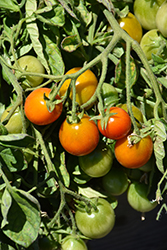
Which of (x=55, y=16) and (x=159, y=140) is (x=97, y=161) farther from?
(x=55, y=16)

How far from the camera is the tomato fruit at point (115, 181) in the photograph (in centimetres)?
61

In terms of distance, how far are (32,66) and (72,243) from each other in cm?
37

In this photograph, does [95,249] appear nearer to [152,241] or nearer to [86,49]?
[152,241]

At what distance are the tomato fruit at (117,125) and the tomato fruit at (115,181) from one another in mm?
163

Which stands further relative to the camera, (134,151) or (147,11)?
(147,11)

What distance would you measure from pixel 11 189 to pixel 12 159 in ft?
0.19

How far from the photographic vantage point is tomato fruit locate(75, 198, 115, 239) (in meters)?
0.57

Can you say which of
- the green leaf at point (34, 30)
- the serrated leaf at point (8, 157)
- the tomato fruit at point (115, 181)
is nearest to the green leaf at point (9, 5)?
the green leaf at point (34, 30)

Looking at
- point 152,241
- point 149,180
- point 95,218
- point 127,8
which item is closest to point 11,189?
point 95,218

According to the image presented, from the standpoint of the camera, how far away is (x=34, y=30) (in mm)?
544

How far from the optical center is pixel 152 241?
2.81ft

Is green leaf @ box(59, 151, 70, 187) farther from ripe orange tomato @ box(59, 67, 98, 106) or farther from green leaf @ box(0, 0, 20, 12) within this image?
green leaf @ box(0, 0, 20, 12)

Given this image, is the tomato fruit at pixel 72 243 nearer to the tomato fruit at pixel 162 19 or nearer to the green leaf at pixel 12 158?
the green leaf at pixel 12 158

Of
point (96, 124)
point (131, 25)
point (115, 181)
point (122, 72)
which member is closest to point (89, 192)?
point (115, 181)
